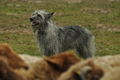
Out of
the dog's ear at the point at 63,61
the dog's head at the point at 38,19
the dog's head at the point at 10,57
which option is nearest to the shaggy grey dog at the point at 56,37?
the dog's head at the point at 38,19

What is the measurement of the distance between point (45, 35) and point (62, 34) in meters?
0.63

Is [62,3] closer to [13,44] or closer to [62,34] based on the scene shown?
[13,44]

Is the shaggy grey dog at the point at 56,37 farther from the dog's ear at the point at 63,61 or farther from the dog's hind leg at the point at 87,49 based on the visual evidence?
the dog's ear at the point at 63,61

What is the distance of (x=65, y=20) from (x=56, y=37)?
43.5 ft

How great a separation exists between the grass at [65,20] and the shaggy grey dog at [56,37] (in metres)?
2.85

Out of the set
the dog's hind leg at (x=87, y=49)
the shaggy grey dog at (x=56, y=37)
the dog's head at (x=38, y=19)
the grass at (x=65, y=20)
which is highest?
the dog's head at (x=38, y=19)

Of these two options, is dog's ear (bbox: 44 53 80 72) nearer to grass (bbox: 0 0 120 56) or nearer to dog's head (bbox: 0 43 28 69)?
dog's head (bbox: 0 43 28 69)

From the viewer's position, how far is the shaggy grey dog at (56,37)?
37.3 ft

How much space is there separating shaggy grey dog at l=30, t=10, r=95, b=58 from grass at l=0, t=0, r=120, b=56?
2.85m

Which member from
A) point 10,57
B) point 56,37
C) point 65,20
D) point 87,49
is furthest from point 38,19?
point 65,20

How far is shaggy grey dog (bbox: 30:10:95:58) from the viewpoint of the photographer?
11.4m

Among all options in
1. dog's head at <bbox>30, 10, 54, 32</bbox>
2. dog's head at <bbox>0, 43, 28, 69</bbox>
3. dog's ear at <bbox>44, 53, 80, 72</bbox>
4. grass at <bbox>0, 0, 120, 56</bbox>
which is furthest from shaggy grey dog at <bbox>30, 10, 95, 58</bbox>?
dog's ear at <bbox>44, 53, 80, 72</bbox>

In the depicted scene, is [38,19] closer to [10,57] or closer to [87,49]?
[87,49]

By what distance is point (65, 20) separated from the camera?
974 inches
